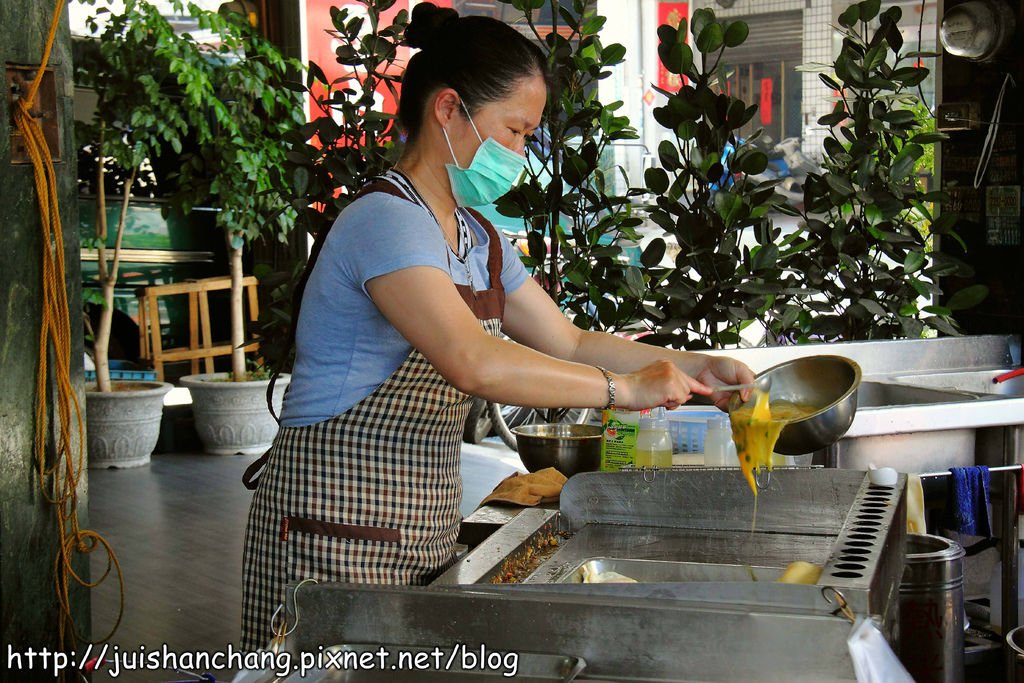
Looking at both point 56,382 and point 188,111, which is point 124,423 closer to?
point 188,111

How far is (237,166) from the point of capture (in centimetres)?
666

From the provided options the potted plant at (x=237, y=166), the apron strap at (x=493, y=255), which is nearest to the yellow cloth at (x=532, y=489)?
the apron strap at (x=493, y=255)

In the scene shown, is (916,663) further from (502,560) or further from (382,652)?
(382,652)

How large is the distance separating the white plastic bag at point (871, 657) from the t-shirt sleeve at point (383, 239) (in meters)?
0.84

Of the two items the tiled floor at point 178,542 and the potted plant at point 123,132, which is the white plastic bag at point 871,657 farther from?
the potted plant at point 123,132

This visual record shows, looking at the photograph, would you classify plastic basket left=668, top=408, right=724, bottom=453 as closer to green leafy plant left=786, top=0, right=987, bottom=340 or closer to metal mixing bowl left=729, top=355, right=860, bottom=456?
metal mixing bowl left=729, top=355, right=860, bottom=456

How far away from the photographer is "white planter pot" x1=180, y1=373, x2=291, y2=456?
7016 mm

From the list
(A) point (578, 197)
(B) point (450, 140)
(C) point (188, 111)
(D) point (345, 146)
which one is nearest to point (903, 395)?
(A) point (578, 197)

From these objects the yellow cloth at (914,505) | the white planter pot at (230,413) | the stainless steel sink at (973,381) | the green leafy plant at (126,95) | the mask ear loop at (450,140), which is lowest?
the white planter pot at (230,413)

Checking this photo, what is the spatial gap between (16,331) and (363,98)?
1838 millimetres

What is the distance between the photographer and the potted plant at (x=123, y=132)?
20.7 ft

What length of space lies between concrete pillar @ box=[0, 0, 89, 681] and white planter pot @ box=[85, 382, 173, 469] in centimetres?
371

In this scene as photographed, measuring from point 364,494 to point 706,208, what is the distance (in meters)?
2.58

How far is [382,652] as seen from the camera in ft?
5.13
